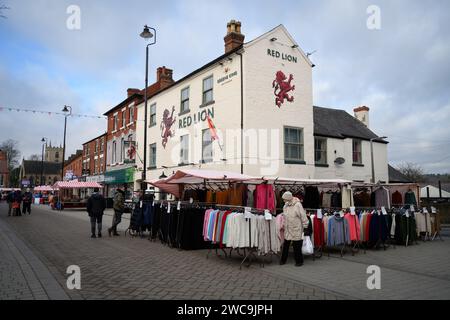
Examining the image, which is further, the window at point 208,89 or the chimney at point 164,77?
the chimney at point 164,77

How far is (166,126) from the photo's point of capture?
22906 mm

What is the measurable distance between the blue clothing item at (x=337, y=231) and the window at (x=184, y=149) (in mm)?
12364

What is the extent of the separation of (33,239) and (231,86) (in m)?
10.9

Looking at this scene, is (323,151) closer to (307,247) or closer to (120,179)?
(307,247)

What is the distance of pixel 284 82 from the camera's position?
1803cm

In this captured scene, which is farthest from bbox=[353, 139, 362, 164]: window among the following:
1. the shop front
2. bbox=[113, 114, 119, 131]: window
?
bbox=[113, 114, 119, 131]: window

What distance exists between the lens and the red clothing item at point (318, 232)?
8.92 meters

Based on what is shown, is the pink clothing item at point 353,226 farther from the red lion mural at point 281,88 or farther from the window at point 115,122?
the window at point 115,122

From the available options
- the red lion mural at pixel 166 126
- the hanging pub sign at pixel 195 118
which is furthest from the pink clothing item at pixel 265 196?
the red lion mural at pixel 166 126

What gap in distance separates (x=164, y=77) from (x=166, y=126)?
17.4 ft

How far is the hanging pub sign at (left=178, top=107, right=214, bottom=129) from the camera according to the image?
61.4 feet

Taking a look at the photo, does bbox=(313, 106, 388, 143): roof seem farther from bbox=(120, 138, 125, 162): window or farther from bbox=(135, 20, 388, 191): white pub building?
bbox=(120, 138, 125, 162): window

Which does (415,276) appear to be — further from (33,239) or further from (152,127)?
(152,127)

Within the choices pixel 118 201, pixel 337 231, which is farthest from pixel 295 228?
pixel 118 201
